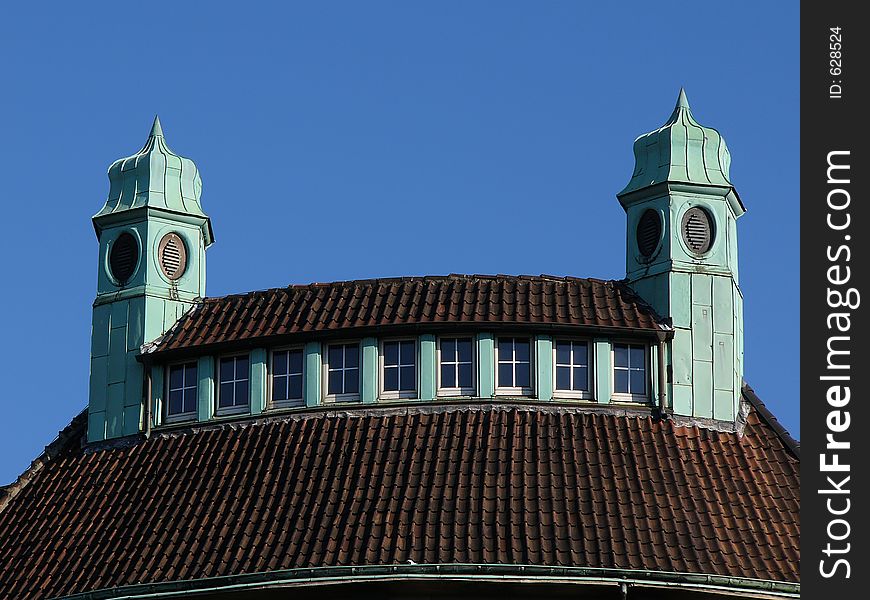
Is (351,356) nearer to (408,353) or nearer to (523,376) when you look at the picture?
(408,353)

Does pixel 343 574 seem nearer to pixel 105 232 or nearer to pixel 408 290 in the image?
pixel 408 290

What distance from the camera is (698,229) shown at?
51.5 m

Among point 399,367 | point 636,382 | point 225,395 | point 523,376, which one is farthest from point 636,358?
point 225,395

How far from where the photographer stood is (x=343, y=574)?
4388cm

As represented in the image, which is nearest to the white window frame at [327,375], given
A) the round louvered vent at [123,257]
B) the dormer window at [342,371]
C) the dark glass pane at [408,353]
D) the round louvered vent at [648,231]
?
the dormer window at [342,371]

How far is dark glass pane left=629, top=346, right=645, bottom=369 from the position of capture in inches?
1944

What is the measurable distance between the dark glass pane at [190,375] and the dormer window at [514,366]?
7.24m

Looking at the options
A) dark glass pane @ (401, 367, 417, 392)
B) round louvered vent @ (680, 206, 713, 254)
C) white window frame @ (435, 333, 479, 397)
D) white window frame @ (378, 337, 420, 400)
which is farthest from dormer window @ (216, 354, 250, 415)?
round louvered vent @ (680, 206, 713, 254)

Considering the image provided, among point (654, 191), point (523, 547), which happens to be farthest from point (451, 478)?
point (654, 191)

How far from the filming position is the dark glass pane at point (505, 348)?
160ft

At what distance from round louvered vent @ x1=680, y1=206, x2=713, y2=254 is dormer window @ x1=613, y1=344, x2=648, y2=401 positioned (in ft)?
10.9

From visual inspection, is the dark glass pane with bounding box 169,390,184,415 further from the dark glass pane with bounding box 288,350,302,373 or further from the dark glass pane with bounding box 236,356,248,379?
the dark glass pane with bounding box 288,350,302,373

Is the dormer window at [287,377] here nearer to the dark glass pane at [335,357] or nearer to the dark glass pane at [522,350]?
the dark glass pane at [335,357]
